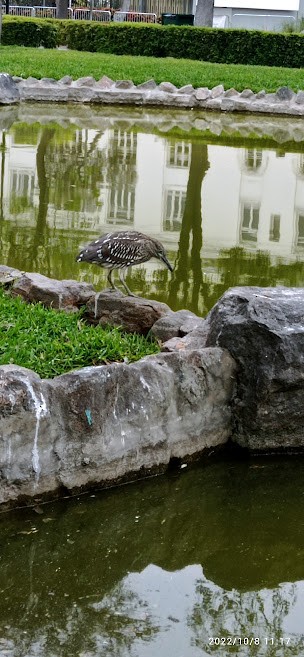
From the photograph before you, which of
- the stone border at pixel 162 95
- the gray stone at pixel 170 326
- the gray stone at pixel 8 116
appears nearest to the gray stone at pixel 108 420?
the gray stone at pixel 170 326

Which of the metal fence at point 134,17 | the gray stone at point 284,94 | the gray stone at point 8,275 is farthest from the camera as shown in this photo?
the metal fence at point 134,17

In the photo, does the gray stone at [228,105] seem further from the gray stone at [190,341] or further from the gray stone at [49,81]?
the gray stone at [190,341]

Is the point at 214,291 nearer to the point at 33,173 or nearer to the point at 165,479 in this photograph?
the point at 165,479

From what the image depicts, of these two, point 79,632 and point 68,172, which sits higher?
point 68,172

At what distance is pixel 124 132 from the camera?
17.9 metres

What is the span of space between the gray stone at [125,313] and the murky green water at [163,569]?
1.35 meters

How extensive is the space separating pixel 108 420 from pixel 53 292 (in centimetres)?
191

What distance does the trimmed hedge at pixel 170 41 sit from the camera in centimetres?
2986

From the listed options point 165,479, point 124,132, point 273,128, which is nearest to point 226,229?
point 165,479

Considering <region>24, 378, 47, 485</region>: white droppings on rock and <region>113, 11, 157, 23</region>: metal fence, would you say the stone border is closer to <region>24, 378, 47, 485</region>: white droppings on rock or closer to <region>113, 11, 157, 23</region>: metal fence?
<region>24, 378, 47, 485</region>: white droppings on rock

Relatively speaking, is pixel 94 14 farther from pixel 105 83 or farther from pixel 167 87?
pixel 105 83

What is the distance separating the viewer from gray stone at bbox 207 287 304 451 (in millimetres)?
6035

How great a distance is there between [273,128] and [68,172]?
764 centimetres

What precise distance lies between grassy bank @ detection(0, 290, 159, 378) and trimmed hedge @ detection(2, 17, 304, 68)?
79.8ft
